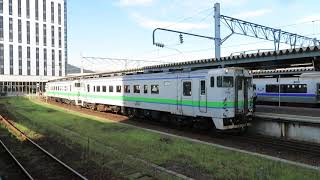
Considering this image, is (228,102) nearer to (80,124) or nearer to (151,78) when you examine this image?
(151,78)

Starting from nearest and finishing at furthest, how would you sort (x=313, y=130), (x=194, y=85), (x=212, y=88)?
(x=313, y=130) → (x=212, y=88) → (x=194, y=85)

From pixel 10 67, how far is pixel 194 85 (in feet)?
281

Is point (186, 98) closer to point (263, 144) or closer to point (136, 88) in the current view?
point (263, 144)

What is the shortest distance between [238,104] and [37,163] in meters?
10.1

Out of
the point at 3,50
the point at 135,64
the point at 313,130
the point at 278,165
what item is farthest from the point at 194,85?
the point at 3,50

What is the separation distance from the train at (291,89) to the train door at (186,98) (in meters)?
11.9

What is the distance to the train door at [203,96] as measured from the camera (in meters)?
18.2

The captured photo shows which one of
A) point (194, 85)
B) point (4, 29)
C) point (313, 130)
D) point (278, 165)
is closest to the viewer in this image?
point (278, 165)

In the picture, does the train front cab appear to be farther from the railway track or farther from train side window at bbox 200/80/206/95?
the railway track

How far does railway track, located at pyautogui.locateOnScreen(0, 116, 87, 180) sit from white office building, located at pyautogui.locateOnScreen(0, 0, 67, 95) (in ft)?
257

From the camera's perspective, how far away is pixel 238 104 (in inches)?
706

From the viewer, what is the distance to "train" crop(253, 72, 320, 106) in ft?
97.7

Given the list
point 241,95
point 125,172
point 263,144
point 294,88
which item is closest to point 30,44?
point 294,88

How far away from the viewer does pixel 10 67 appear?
93250 millimetres
